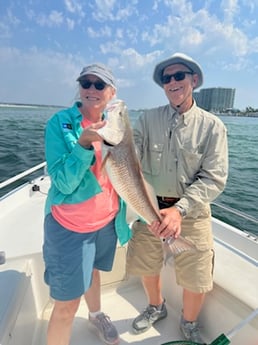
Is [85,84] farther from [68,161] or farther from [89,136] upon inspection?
[68,161]

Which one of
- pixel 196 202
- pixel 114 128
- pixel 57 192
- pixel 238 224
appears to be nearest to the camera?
pixel 114 128

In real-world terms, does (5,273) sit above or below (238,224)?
above

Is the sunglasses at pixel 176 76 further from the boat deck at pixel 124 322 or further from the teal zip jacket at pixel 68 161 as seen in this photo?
the boat deck at pixel 124 322

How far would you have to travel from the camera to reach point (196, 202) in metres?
2.30

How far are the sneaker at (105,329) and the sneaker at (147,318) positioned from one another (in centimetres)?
22

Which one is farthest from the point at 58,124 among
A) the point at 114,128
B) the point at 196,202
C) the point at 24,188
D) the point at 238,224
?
the point at 238,224

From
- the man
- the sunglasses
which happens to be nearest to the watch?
the man

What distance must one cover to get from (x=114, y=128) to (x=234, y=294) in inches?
67.1

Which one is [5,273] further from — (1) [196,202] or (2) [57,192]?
(1) [196,202]

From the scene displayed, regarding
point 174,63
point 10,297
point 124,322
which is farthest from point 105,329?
point 174,63

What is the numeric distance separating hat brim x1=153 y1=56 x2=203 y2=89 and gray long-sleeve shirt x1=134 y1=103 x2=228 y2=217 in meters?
0.23

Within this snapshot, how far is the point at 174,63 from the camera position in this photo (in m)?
2.36

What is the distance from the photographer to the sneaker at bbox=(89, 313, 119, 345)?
9.05 ft

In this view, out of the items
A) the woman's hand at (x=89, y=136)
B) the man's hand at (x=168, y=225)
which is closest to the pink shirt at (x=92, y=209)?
the woman's hand at (x=89, y=136)
